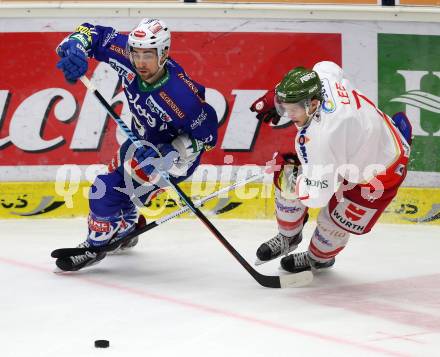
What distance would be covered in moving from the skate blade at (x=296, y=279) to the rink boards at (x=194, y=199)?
156 centimetres

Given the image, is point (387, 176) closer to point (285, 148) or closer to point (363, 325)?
→ point (363, 325)

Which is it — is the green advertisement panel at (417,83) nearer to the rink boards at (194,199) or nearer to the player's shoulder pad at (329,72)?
the rink boards at (194,199)

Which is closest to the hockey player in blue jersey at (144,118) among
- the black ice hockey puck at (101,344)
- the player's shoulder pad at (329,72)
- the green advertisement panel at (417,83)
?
the player's shoulder pad at (329,72)

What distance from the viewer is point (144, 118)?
450 centimetres

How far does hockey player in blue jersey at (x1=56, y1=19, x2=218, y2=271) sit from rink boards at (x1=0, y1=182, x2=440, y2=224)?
1.24m

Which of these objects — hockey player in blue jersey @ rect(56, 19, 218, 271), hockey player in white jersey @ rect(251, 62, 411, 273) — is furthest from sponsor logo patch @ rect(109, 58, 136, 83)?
hockey player in white jersey @ rect(251, 62, 411, 273)

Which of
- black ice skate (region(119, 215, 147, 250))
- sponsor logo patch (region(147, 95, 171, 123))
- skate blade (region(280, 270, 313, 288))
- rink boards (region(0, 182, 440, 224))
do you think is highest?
sponsor logo patch (region(147, 95, 171, 123))

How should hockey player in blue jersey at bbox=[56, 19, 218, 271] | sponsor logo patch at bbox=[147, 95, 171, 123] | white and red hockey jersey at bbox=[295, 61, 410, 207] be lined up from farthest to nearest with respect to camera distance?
sponsor logo patch at bbox=[147, 95, 171, 123]
hockey player in blue jersey at bbox=[56, 19, 218, 271]
white and red hockey jersey at bbox=[295, 61, 410, 207]

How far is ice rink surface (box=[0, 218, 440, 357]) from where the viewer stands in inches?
128

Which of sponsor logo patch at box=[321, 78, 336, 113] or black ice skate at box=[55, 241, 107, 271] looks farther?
black ice skate at box=[55, 241, 107, 271]

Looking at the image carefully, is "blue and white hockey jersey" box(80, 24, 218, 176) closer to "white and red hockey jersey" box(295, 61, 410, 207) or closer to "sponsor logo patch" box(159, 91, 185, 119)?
"sponsor logo patch" box(159, 91, 185, 119)

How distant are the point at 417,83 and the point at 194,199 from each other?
1497mm

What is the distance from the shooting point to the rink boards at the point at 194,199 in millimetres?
5738

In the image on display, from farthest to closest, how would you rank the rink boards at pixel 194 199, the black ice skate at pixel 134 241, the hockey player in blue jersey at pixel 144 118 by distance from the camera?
the rink boards at pixel 194 199
the black ice skate at pixel 134 241
the hockey player in blue jersey at pixel 144 118
